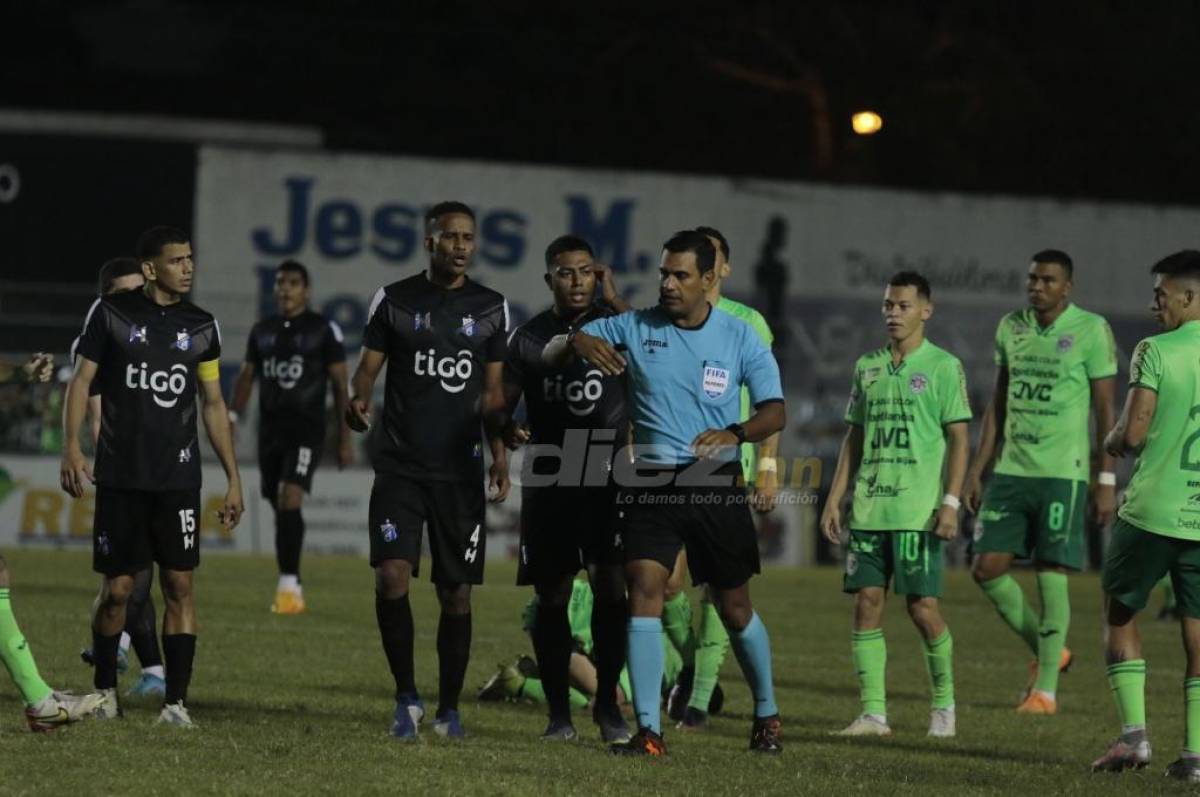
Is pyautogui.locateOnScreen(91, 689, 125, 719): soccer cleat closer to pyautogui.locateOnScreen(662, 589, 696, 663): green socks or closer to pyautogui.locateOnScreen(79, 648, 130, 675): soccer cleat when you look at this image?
pyautogui.locateOnScreen(79, 648, 130, 675): soccer cleat

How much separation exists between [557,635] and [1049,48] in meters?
36.1

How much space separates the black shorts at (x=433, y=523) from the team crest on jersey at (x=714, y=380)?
4.31ft

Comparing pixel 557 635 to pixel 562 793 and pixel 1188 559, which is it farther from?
pixel 1188 559

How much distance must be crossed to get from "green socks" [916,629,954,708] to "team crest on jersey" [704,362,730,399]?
9.03ft

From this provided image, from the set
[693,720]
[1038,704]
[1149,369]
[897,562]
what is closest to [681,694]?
[693,720]

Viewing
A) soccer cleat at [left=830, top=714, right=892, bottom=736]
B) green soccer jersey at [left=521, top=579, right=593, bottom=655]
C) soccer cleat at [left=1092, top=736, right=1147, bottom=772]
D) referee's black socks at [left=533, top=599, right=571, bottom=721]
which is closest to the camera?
soccer cleat at [left=1092, top=736, right=1147, bottom=772]

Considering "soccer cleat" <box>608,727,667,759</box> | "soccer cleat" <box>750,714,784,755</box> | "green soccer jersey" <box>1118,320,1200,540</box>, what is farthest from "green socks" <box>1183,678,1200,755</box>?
"soccer cleat" <box>608,727,667,759</box>

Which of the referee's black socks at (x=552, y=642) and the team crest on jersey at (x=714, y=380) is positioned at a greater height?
the team crest on jersey at (x=714, y=380)

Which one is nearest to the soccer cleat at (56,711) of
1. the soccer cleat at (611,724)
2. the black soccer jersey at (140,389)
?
the black soccer jersey at (140,389)

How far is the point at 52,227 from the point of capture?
30625 mm

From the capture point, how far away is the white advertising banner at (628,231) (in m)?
30.2

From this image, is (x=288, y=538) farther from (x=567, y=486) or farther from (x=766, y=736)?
(x=766, y=736)

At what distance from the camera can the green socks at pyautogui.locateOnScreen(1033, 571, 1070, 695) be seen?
43.4 ft

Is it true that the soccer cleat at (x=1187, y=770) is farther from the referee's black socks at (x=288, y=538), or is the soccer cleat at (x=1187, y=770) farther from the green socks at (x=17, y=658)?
the referee's black socks at (x=288, y=538)
